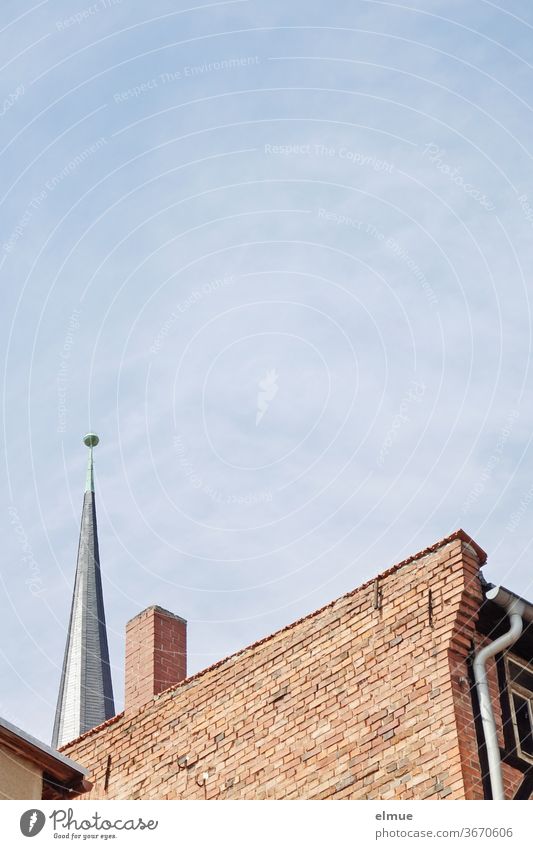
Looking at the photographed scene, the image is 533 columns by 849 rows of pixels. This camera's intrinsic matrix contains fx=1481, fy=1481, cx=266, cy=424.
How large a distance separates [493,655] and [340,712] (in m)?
2.07

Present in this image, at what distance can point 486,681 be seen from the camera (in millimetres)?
17219

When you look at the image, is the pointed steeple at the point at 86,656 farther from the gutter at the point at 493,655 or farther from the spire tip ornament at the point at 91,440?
the gutter at the point at 493,655

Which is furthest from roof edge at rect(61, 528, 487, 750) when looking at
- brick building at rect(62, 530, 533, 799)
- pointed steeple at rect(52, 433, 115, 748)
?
pointed steeple at rect(52, 433, 115, 748)

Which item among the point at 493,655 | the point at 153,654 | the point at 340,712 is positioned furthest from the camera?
the point at 153,654

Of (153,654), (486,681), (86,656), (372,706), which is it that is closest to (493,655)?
(486,681)

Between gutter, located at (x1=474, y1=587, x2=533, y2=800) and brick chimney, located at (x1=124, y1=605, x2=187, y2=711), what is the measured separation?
6170 mm

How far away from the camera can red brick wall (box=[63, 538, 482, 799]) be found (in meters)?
17.0

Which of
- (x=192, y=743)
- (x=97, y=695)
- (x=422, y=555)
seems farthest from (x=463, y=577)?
(x=97, y=695)

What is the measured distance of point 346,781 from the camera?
1762 cm

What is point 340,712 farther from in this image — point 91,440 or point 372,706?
point 91,440

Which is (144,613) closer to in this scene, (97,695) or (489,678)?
(489,678)

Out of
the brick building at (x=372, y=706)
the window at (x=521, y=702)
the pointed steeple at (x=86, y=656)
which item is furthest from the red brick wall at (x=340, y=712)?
the pointed steeple at (x=86, y=656)

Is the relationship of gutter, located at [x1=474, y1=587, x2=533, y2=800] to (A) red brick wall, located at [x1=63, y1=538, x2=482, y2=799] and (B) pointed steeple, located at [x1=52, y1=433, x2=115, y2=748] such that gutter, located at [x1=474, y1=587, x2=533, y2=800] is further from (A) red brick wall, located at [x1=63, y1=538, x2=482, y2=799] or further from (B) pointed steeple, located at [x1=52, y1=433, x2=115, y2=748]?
(B) pointed steeple, located at [x1=52, y1=433, x2=115, y2=748]
